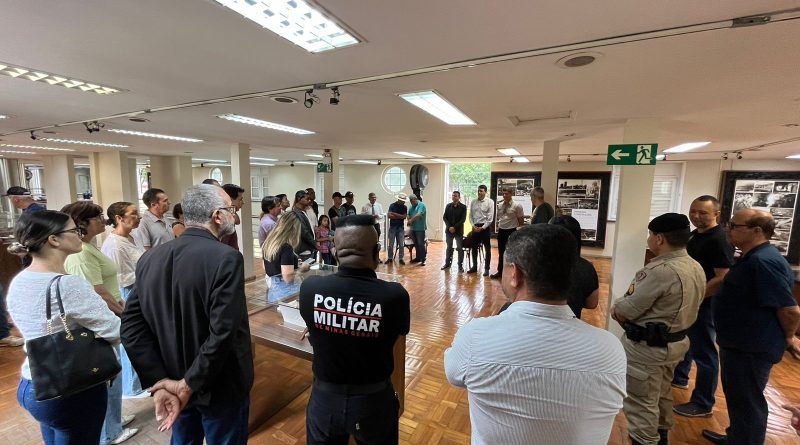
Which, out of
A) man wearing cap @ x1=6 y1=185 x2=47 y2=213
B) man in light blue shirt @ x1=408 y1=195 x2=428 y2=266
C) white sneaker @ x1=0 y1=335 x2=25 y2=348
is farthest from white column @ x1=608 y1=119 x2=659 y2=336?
man wearing cap @ x1=6 y1=185 x2=47 y2=213

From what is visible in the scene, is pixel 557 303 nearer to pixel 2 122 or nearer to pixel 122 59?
pixel 122 59

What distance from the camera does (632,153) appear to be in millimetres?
3334

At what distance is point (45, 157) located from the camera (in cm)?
929

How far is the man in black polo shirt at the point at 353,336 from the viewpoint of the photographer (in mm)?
1252

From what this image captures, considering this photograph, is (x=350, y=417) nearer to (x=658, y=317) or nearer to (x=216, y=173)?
(x=658, y=317)

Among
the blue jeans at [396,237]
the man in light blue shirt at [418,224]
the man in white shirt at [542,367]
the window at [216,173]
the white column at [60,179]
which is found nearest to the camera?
the man in white shirt at [542,367]

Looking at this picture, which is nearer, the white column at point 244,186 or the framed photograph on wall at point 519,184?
the white column at point 244,186

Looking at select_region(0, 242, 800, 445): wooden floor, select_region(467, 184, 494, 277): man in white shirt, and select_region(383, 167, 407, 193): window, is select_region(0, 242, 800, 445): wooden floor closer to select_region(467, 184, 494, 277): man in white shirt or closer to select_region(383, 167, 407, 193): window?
select_region(467, 184, 494, 277): man in white shirt

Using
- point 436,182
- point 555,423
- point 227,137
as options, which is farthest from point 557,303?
point 436,182

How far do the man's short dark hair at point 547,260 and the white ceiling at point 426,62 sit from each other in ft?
3.41

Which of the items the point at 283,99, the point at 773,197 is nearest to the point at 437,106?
the point at 283,99

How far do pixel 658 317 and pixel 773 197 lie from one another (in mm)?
8585

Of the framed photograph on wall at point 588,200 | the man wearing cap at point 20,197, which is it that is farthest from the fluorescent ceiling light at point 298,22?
the framed photograph on wall at point 588,200

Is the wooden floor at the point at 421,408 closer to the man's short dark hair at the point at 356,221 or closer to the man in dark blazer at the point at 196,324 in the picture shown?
the man in dark blazer at the point at 196,324
